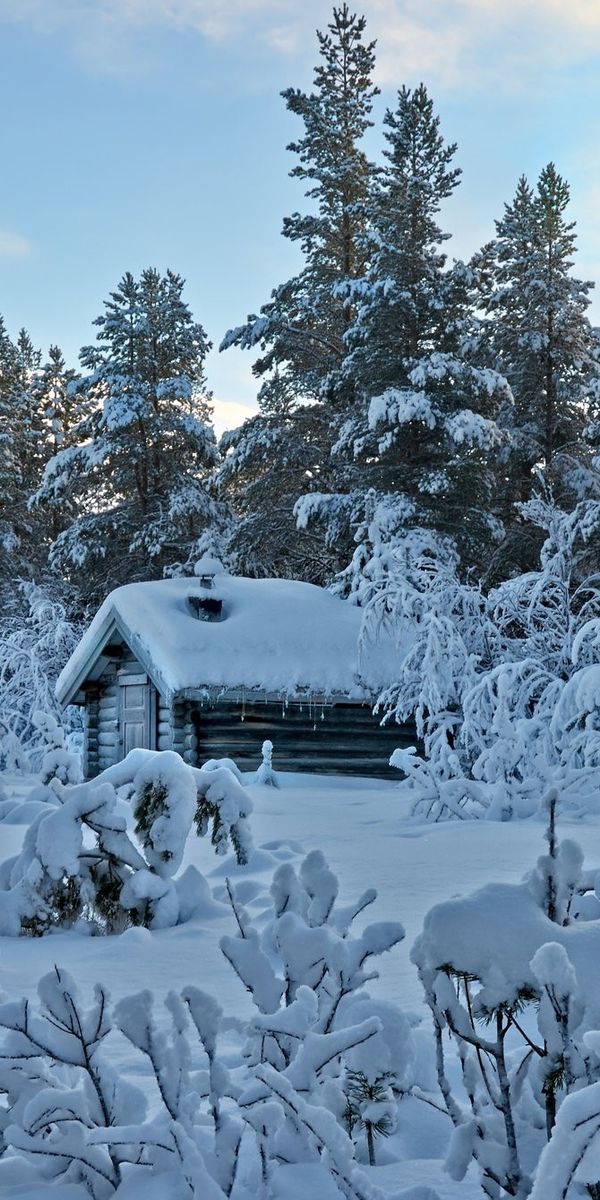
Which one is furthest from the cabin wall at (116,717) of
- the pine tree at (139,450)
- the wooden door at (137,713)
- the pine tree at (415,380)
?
the pine tree at (139,450)

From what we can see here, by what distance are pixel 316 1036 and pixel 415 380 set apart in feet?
75.6

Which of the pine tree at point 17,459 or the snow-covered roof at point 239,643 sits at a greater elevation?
the pine tree at point 17,459

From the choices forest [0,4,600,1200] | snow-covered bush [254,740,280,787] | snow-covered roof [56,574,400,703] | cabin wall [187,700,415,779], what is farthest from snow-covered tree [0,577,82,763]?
snow-covered bush [254,740,280,787]

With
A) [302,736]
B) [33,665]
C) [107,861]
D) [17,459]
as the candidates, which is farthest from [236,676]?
[17,459]

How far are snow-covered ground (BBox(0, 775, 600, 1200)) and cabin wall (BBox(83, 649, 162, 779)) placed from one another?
7.31 meters

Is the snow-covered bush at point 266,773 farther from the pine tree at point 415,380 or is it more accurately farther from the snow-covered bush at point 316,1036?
the snow-covered bush at point 316,1036

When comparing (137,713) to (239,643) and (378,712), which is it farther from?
(378,712)

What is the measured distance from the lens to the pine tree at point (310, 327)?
28.4 m

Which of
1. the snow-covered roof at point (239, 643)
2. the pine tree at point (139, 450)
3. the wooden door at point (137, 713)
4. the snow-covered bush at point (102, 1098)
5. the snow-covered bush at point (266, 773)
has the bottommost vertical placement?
the snow-covered bush at point (266, 773)

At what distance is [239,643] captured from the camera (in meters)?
19.2

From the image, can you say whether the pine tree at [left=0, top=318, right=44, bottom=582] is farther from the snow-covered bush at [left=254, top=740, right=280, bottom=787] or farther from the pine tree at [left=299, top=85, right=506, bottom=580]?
the snow-covered bush at [left=254, top=740, right=280, bottom=787]

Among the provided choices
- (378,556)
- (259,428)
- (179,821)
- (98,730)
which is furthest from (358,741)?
(179,821)

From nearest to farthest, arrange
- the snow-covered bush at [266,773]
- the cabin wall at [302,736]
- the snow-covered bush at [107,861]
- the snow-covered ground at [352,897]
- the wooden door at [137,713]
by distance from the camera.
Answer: the snow-covered ground at [352,897], the snow-covered bush at [107,861], the snow-covered bush at [266,773], the cabin wall at [302,736], the wooden door at [137,713]

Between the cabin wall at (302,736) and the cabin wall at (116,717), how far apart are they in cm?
89
